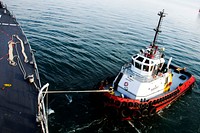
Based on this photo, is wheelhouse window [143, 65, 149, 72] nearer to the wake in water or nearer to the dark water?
the dark water

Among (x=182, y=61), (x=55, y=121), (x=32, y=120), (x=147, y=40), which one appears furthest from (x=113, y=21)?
(x=32, y=120)

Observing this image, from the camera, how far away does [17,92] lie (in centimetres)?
1723

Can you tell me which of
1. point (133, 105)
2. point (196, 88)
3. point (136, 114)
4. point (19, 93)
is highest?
point (19, 93)

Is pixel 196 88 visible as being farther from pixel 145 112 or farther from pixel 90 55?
pixel 90 55

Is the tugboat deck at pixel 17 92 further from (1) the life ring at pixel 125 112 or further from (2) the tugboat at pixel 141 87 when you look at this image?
(1) the life ring at pixel 125 112

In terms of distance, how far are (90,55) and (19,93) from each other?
61.8 feet

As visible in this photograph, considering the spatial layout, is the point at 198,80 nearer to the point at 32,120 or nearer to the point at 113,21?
the point at 32,120

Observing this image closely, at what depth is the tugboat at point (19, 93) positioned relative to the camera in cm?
1383

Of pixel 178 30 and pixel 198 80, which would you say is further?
pixel 178 30

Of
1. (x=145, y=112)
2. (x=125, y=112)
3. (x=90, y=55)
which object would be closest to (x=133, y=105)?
(x=125, y=112)

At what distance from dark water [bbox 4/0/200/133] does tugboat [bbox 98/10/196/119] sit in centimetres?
146

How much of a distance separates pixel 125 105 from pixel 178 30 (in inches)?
1971

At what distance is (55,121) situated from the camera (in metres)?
19.2

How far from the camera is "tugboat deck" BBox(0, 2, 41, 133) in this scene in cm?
1395
